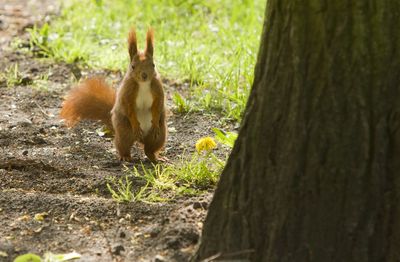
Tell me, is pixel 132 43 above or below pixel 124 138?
above

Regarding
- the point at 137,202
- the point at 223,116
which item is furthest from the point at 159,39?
the point at 137,202

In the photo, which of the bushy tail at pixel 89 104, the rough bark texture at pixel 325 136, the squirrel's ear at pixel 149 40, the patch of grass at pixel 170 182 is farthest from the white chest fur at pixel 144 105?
the rough bark texture at pixel 325 136

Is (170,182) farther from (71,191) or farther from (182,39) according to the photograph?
(182,39)

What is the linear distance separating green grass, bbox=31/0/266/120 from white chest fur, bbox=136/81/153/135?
79 centimetres

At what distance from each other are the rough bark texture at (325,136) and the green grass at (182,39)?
2.36m

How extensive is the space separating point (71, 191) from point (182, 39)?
3087 millimetres

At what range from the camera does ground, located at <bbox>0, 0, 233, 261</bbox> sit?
131 inches

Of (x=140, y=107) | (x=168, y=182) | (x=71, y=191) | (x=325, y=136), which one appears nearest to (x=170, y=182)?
(x=168, y=182)

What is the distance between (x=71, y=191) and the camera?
401cm

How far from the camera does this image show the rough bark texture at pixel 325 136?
2775 mm

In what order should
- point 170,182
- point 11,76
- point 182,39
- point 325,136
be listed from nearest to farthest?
point 325,136
point 170,182
point 11,76
point 182,39

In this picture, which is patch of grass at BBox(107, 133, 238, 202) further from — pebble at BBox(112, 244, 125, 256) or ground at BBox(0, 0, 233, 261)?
pebble at BBox(112, 244, 125, 256)

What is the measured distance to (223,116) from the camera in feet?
17.8

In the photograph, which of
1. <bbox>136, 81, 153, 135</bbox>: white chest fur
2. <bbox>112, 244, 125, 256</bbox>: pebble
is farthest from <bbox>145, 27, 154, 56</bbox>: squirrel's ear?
<bbox>112, 244, 125, 256</bbox>: pebble
